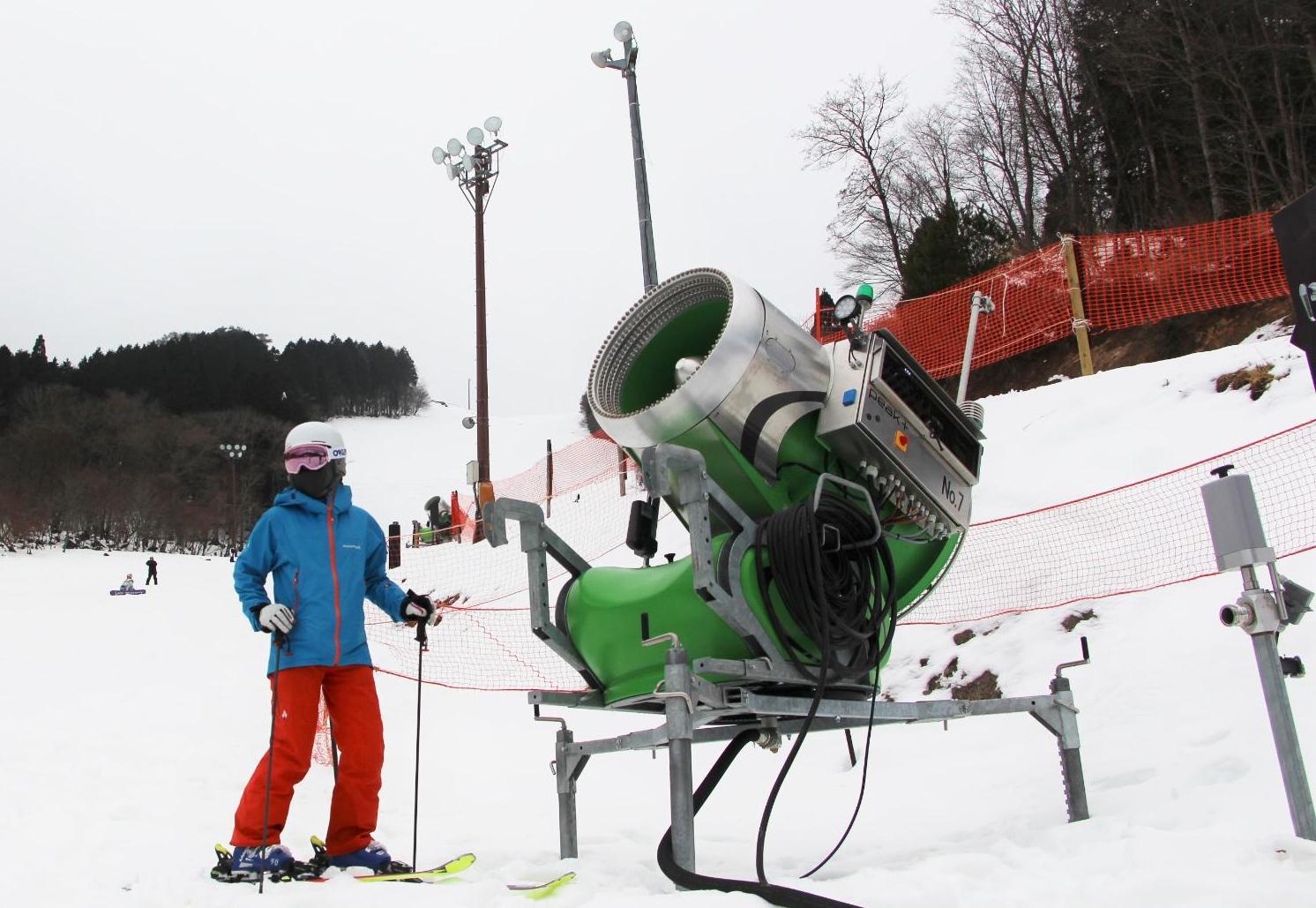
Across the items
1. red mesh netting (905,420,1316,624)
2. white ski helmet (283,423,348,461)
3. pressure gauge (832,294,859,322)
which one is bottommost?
red mesh netting (905,420,1316,624)

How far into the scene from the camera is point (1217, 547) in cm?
273

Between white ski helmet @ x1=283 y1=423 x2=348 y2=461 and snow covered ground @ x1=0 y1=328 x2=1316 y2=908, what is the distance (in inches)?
62.3

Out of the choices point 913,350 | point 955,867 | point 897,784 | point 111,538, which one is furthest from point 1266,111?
point 111,538

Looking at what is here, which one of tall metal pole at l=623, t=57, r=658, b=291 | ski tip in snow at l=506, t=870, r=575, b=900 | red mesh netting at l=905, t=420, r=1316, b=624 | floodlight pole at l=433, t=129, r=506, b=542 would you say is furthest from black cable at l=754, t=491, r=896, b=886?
floodlight pole at l=433, t=129, r=506, b=542

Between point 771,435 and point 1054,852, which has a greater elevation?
point 771,435

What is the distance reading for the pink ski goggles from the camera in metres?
3.95

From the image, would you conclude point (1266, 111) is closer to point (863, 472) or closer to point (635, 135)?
point (635, 135)

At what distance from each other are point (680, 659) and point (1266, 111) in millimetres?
19164

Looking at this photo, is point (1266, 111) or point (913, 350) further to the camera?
point (1266, 111)

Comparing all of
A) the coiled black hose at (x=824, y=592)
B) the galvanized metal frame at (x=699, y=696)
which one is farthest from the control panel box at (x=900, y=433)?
the galvanized metal frame at (x=699, y=696)

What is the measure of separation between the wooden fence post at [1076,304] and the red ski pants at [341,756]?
956cm

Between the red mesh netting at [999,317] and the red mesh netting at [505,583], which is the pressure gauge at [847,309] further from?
the red mesh netting at [999,317]

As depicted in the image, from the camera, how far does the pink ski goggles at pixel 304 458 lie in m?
3.95

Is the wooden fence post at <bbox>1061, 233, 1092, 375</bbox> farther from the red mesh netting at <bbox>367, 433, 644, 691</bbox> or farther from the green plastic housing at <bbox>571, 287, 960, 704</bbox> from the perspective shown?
the green plastic housing at <bbox>571, 287, 960, 704</bbox>
